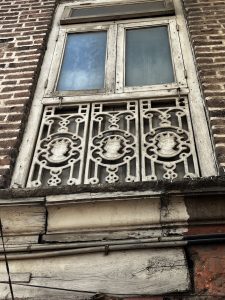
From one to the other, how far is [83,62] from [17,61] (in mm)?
760

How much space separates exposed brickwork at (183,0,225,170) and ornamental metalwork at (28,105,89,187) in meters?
1.17

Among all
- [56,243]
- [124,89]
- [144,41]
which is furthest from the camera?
[144,41]

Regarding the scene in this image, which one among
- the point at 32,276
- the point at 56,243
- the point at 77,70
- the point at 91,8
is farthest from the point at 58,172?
the point at 91,8

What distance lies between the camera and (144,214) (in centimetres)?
343

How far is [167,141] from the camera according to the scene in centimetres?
409

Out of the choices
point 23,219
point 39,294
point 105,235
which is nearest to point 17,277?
point 39,294

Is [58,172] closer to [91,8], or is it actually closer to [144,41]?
[144,41]

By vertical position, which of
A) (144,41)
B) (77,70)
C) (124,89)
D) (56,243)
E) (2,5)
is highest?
(2,5)

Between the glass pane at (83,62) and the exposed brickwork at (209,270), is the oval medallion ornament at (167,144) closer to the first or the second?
the exposed brickwork at (209,270)

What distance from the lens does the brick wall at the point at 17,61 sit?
421cm

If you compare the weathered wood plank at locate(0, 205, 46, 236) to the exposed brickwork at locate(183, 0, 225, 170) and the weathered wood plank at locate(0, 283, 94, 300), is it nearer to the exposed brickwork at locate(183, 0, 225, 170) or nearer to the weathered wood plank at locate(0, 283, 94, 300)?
the weathered wood plank at locate(0, 283, 94, 300)

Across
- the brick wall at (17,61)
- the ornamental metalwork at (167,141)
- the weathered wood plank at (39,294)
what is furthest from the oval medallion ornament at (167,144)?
the weathered wood plank at (39,294)

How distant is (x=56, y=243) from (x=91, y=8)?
13.2 feet

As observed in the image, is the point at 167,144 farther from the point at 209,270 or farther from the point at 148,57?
the point at 148,57
